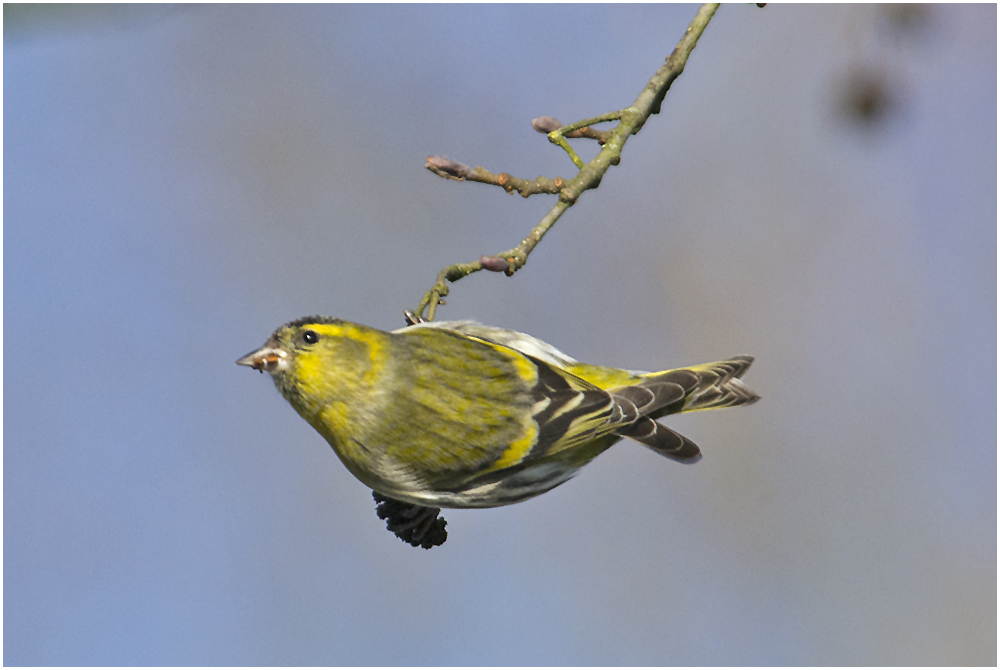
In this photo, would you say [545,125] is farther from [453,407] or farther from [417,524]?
[417,524]

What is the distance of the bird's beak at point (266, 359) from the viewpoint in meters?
2.32

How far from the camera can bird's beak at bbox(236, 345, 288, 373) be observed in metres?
2.32

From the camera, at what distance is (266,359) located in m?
2.34

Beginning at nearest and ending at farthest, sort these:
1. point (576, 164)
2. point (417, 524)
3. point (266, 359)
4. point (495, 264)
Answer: point (495, 264)
point (266, 359)
point (576, 164)
point (417, 524)

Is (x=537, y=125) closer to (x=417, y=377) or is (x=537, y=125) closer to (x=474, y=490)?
(x=417, y=377)

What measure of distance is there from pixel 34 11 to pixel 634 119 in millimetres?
1547

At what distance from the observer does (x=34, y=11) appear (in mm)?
1228

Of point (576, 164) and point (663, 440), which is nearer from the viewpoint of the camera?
point (576, 164)

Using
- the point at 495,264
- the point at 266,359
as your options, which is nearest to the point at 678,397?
the point at 495,264

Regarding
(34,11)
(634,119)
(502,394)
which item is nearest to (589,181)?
(634,119)

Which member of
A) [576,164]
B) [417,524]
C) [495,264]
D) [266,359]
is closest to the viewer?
[495,264]

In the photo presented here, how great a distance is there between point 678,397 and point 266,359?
1149mm

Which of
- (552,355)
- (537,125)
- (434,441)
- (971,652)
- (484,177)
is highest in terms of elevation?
(537,125)

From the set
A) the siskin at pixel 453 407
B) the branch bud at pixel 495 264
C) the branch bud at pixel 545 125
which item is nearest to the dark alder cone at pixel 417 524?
the siskin at pixel 453 407
